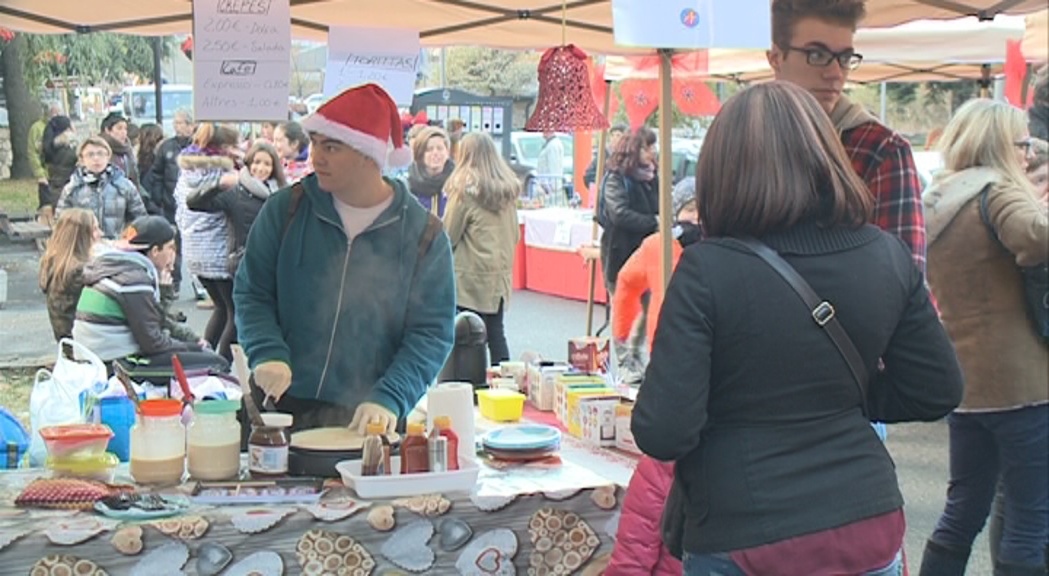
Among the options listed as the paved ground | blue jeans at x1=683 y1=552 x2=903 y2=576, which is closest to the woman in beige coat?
the paved ground

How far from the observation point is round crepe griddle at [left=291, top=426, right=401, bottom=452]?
A: 278 centimetres

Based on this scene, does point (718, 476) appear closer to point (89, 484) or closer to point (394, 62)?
point (89, 484)

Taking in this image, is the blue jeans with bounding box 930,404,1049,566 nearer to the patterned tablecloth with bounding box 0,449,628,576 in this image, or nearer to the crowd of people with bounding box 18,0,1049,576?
the crowd of people with bounding box 18,0,1049,576

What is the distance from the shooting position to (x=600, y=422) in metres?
3.27

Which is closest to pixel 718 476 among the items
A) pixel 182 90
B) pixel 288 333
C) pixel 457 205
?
pixel 288 333

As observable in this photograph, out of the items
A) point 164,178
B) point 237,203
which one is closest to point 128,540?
point 237,203

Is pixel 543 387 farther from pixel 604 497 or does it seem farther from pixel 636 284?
pixel 636 284

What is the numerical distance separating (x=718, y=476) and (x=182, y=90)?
73.1ft

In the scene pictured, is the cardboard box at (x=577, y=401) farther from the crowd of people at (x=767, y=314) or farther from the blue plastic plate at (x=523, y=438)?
the crowd of people at (x=767, y=314)

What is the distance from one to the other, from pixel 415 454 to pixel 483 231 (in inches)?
162

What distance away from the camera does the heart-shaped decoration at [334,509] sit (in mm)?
2557

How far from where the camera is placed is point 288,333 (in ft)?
10.0

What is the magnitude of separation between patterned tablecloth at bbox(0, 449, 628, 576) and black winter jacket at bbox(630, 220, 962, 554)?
0.84 meters

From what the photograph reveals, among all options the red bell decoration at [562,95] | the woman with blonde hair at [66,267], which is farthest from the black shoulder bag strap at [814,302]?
the woman with blonde hair at [66,267]
